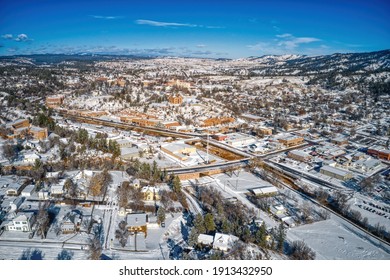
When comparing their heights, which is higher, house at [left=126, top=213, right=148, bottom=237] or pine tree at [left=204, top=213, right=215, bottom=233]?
pine tree at [left=204, top=213, right=215, bottom=233]

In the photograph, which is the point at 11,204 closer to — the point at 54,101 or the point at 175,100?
the point at 175,100

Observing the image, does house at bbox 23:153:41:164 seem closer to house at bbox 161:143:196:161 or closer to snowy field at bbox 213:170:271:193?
house at bbox 161:143:196:161

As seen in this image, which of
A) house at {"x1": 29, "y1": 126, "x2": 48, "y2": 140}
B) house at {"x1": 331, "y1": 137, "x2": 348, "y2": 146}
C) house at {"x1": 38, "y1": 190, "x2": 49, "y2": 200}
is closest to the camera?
house at {"x1": 38, "y1": 190, "x2": 49, "y2": 200}

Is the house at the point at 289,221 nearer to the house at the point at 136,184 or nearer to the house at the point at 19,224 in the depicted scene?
the house at the point at 136,184

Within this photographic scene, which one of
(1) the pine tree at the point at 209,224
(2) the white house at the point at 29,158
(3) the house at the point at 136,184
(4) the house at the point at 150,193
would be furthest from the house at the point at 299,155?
(2) the white house at the point at 29,158

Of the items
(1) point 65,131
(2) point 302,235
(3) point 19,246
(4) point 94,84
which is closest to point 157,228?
(3) point 19,246

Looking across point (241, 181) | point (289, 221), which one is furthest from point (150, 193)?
point (289, 221)

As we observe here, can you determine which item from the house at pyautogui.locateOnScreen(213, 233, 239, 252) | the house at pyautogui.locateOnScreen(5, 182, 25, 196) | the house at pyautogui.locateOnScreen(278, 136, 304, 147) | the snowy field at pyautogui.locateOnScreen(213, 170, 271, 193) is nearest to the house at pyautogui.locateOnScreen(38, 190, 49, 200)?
the house at pyautogui.locateOnScreen(5, 182, 25, 196)
